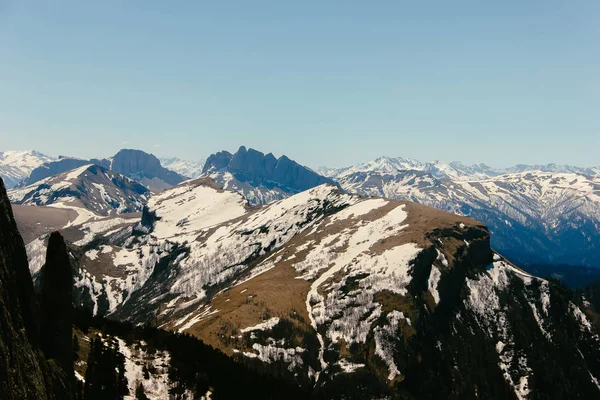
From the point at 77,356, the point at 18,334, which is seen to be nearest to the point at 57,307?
the point at 18,334

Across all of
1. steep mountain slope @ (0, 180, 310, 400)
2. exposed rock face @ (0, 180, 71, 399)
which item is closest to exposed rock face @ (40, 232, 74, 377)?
steep mountain slope @ (0, 180, 310, 400)

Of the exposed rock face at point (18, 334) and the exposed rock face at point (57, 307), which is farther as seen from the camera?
the exposed rock face at point (57, 307)

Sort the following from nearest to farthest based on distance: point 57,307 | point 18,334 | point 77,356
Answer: point 18,334 < point 57,307 < point 77,356

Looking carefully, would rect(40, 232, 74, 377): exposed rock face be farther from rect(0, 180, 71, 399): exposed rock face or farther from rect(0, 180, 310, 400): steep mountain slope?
rect(0, 180, 71, 399): exposed rock face

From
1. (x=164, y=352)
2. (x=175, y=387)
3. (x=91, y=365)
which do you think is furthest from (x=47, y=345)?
(x=164, y=352)

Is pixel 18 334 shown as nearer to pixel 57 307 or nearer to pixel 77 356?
pixel 57 307

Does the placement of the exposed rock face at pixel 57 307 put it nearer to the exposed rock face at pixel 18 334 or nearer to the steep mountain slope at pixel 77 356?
the steep mountain slope at pixel 77 356

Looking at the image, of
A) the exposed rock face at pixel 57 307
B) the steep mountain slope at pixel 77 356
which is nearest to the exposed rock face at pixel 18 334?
the steep mountain slope at pixel 77 356
